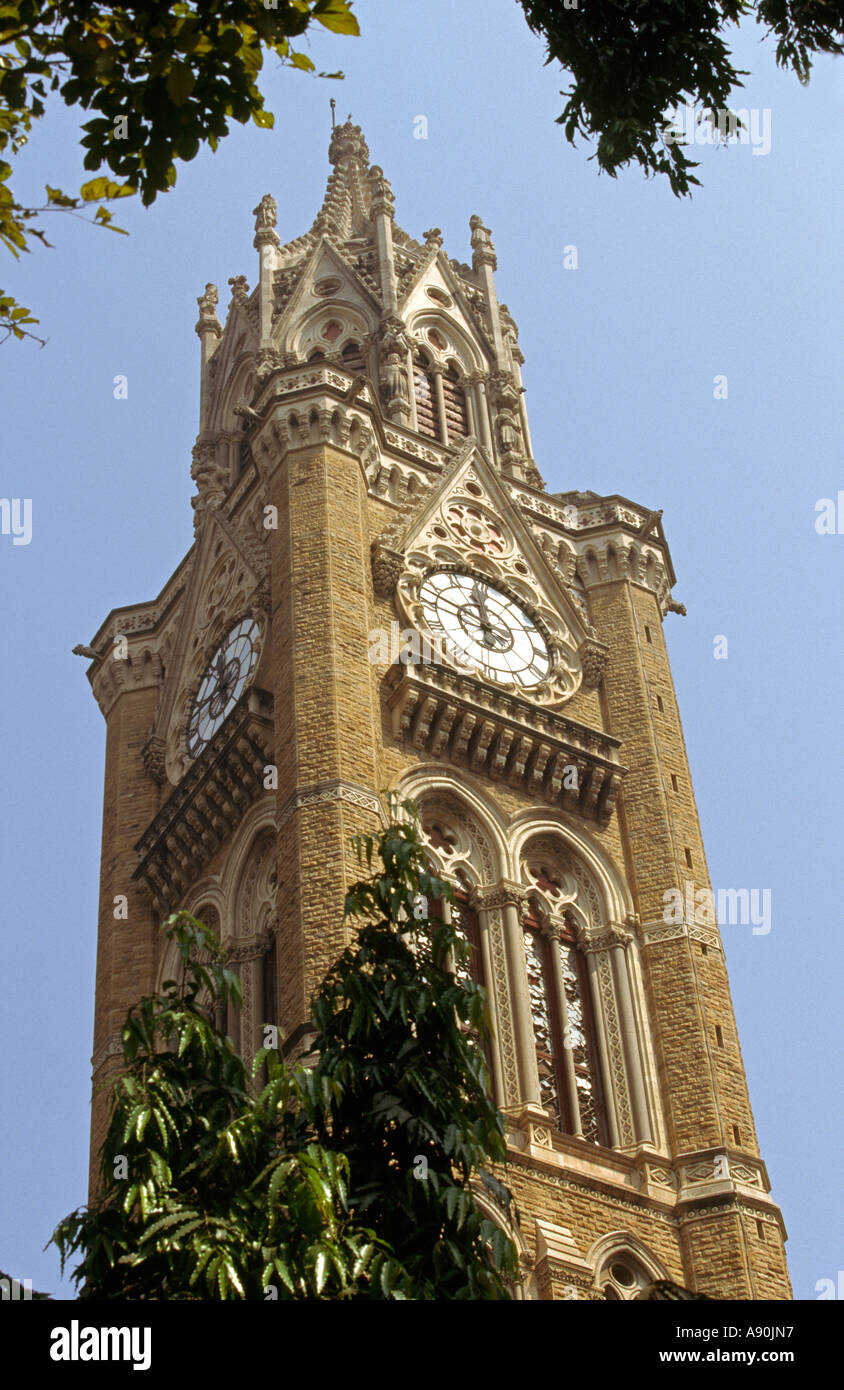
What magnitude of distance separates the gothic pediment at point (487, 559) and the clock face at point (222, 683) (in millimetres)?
2465

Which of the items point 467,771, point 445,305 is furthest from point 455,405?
point 467,771

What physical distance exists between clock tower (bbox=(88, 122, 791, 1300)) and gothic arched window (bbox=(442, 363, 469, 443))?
0.11 m

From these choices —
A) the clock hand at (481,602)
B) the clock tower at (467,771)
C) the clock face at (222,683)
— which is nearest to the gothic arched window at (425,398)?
the clock tower at (467,771)

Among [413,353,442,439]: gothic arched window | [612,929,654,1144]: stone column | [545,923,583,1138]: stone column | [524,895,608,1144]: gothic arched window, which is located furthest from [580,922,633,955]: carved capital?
[413,353,442,439]: gothic arched window

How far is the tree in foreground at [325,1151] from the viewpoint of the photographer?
1287cm

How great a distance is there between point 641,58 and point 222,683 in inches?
952

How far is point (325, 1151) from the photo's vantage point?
13.5 metres

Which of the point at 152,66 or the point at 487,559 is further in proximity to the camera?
the point at 487,559

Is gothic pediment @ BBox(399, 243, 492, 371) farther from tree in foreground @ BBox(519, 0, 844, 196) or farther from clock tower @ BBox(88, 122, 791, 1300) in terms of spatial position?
tree in foreground @ BBox(519, 0, 844, 196)

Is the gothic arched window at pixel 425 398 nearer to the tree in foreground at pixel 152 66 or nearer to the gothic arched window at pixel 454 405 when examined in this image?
the gothic arched window at pixel 454 405

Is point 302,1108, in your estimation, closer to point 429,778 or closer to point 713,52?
point 713,52

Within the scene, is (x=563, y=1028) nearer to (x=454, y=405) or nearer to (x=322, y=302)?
(x=454, y=405)

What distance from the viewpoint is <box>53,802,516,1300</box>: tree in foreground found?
12.9 metres
